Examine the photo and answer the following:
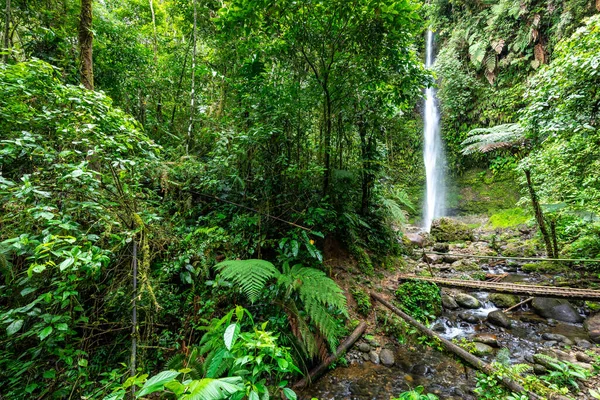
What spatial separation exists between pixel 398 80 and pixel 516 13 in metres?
11.9

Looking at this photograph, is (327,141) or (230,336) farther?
(327,141)

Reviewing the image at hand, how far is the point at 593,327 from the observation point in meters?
3.44

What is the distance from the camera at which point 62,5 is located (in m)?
3.71

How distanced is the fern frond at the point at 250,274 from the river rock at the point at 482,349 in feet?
8.99

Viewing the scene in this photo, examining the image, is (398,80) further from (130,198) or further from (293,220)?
(130,198)

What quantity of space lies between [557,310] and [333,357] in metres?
4.00

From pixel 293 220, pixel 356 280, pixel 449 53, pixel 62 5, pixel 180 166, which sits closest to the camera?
pixel 180 166

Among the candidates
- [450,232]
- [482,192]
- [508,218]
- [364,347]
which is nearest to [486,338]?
[364,347]

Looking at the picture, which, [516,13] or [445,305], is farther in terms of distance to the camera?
[516,13]

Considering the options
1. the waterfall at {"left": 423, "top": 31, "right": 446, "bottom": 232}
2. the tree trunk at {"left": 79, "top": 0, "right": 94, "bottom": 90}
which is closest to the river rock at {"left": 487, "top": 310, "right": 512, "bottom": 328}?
the tree trunk at {"left": 79, "top": 0, "right": 94, "bottom": 90}

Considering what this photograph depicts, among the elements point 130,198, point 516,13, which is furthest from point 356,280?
point 516,13

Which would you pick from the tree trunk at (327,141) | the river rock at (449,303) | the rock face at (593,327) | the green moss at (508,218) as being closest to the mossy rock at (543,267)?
the rock face at (593,327)

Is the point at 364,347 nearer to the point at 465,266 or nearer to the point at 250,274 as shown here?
the point at 250,274

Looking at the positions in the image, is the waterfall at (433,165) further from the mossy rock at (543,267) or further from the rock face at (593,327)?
the rock face at (593,327)
